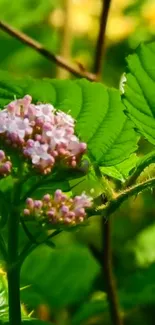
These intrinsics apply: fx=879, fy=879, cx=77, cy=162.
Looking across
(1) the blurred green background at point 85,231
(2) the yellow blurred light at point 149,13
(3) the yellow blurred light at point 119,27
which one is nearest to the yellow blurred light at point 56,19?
(1) the blurred green background at point 85,231

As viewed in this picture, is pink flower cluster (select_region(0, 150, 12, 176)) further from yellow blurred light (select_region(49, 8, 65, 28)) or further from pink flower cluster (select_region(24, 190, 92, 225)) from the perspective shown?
yellow blurred light (select_region(49, 8, 65, 28))

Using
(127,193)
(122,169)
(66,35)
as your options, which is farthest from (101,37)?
(66,35)

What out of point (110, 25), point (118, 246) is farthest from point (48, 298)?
point (110, 25)

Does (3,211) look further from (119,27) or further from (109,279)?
(119,27)

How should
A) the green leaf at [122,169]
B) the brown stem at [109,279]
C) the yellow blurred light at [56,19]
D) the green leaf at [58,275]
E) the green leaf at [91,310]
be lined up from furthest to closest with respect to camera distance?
the yellow blurred light at [56,19] < the green leaf at [58,275] < the green leaf at [91,310] < the brown stem at [109,279] < the green leaf at [122,169]

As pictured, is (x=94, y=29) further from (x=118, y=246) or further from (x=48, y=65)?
(x=118, y=246)

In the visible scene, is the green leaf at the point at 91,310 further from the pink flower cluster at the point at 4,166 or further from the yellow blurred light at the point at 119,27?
the yellow blurred light at the point at 119,27

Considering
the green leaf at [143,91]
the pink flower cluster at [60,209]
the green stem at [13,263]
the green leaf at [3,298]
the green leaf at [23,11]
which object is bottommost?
the green leaf at [23,11]
